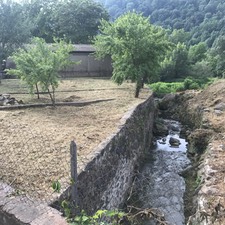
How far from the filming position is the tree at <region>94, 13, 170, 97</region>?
44.7 feet

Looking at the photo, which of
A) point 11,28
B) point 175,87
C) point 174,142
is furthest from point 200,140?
point 175,87

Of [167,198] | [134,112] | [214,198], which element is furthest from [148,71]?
[214,198]

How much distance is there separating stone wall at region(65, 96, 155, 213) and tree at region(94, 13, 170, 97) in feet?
11.3

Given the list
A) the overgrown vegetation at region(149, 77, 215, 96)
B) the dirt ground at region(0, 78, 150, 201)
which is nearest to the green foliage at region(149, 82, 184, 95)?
the overgrown vegetation at region(149, 77, 215, 96)

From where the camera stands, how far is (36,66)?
1108 centimetres

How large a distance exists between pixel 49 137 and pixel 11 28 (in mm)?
11762

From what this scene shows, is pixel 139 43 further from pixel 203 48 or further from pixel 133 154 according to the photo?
pixel 203 48

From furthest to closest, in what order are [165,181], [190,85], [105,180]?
[190,85]
[165,181]
[105,180]

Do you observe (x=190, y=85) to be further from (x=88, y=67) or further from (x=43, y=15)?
(x=43, y=15)

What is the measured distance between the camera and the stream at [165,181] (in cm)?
836

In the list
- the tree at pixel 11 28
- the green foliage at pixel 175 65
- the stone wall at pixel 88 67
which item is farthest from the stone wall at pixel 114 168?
the green foliage at pixel 175 65

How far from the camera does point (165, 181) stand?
10.2m

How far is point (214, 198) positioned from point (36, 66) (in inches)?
316

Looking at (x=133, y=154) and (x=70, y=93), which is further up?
(x=70, y=93)
